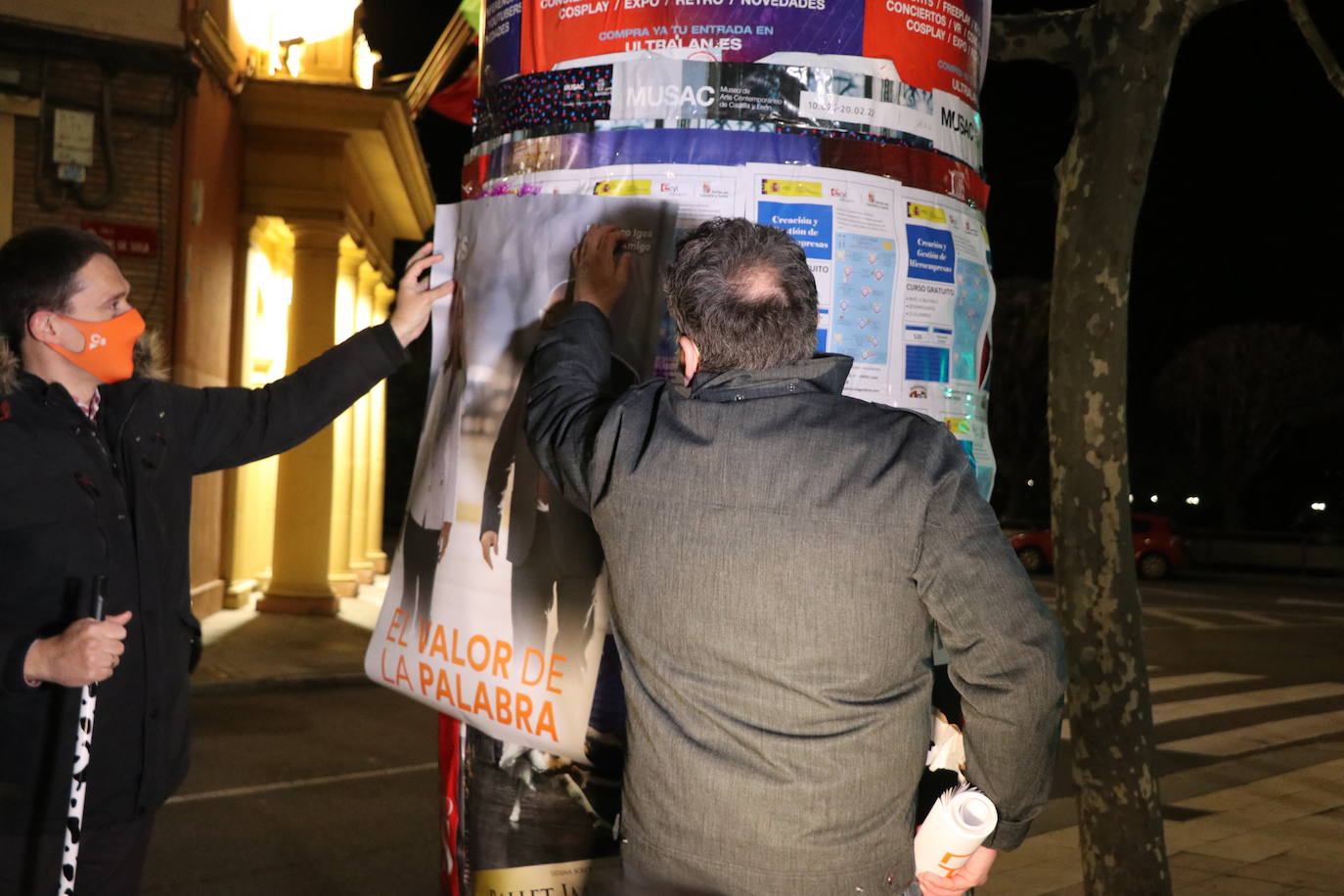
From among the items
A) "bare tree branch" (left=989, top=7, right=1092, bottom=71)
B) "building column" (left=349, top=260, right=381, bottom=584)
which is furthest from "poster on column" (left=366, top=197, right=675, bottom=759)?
"building column" (left=349, top=260, right=381, bottom=584)

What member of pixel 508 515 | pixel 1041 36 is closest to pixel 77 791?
pixel 508 515

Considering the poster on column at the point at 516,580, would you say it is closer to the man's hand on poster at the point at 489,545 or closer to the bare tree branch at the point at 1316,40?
the man's hand on poster at the point at 489,545

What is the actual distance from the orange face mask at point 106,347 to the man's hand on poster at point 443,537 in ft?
2.47

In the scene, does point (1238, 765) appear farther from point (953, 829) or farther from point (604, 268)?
point (604, 268)

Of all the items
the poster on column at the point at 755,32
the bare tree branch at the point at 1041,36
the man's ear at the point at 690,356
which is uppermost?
the bare tree branch at the point at 1041,36

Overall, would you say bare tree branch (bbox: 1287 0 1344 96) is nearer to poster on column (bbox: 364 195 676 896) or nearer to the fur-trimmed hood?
poster on column (bbox: 364 195 676 896)

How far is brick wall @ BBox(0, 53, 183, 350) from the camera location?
41.3ft

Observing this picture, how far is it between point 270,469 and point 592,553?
1697 centimetres

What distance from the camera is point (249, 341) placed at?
17.0 meters

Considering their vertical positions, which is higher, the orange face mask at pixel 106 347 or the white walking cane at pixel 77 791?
the orange face mask at pixel 106 347

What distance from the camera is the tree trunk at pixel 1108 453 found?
4.13 meters

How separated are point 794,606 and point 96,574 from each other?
1456 millimetres

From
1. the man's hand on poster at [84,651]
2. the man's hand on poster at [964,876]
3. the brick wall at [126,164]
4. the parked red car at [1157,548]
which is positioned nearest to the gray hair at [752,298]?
the man's hand on poster at [964,876]

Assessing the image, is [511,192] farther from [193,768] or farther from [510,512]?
[193,768]
